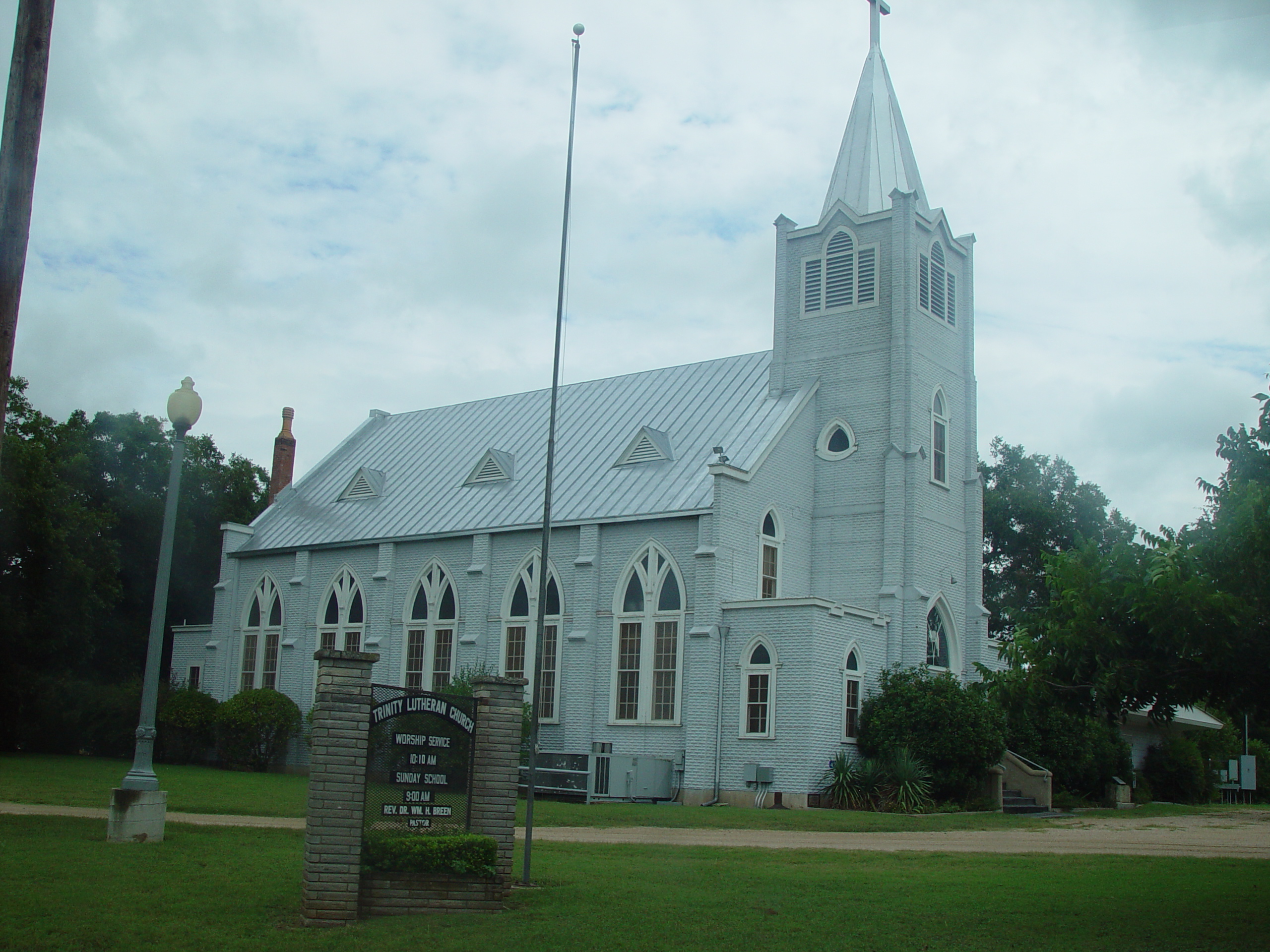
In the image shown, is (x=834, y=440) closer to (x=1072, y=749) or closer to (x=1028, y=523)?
(x=1072, y=749)

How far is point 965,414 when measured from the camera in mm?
38719

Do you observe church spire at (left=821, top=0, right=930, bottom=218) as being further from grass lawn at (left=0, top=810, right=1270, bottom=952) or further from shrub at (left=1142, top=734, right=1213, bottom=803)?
grass lawn at (left=0, top=810, right=1270, bottom=952)

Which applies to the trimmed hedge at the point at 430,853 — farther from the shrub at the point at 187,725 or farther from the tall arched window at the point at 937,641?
the shrub at the point at 187,725

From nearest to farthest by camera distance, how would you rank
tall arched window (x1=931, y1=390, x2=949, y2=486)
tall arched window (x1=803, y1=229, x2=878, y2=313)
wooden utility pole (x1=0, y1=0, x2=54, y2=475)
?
wooden utility pole (x1=0, y1=0, x2=54, y2=475)
tall arched window (x1=931, y1=390, x2=949, y2=486)
tall arched window (x1=803, y1=229, x2=878, y2=313)

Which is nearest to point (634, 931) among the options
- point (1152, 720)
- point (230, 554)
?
point (1152, 720)

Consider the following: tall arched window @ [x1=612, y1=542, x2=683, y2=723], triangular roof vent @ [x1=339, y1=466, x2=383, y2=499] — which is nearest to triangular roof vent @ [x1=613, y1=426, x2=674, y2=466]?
tall arched window @ [x1=612, y1=542, x2=683, y2=723]

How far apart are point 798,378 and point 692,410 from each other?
11.5 ft

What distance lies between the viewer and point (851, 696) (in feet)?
107

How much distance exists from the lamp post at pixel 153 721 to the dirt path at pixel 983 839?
20.3 ft

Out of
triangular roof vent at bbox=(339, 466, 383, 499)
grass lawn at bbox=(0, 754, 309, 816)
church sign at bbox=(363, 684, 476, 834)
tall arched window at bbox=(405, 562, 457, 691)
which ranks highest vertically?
triangular roof vent at bbox=(339, 466, 383, 499)

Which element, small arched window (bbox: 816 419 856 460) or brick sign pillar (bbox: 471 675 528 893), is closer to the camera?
brick sign pillar (bbox: 471 675 528 893)

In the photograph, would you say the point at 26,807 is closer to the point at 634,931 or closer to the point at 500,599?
the point at 634,931

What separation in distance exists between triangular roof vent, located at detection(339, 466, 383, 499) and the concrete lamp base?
28482mm

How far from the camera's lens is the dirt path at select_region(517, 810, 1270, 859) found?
2011 centimetres
